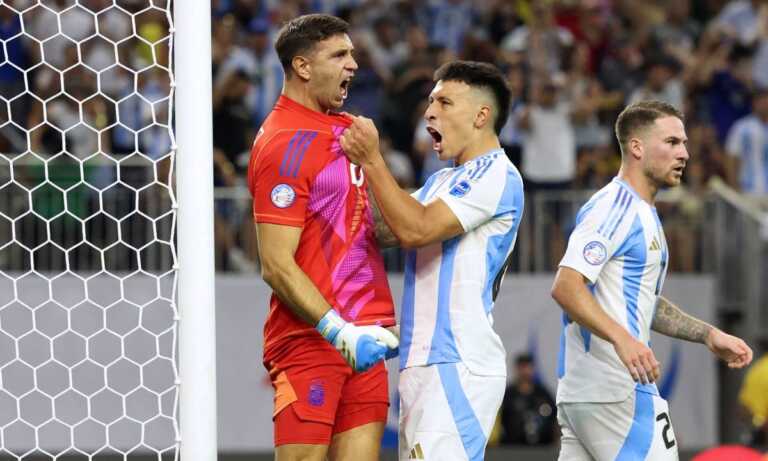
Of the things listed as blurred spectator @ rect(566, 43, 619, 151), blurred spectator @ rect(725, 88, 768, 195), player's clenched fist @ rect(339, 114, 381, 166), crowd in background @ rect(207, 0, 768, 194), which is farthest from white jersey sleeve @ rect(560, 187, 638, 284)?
blurred spectator @ rect(725, 88, 768, 195)

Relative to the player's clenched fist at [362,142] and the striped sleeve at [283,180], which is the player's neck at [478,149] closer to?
the player's clenched fist at [362,142]

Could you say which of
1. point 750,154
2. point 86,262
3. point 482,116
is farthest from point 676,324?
point 750,154

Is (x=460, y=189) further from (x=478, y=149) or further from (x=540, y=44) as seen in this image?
(x=540, y=44)

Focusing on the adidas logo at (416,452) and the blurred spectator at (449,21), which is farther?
the blurred spectator at (449,21)

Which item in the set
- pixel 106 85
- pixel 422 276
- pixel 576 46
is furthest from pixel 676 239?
pixel 422 276

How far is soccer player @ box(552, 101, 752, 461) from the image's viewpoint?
18.9ft

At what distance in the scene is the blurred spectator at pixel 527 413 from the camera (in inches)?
448

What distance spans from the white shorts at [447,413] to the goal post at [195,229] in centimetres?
75

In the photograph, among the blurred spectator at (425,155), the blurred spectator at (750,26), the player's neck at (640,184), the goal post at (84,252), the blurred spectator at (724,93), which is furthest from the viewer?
the blurred spectator at (750,26)

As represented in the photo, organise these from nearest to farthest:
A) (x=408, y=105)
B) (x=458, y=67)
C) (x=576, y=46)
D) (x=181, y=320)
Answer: (x=181, y=320) < (x=458, y=67) < (x=408, y=105) < (x=576, y=46)

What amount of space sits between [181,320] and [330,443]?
0.72m

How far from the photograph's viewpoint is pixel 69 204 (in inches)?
414

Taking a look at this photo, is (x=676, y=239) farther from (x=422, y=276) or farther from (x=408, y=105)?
(x=422, y=276)

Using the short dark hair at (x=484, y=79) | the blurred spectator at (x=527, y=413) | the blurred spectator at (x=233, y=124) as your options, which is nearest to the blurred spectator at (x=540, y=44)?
the blurred spectator at (x=233, y=124)
